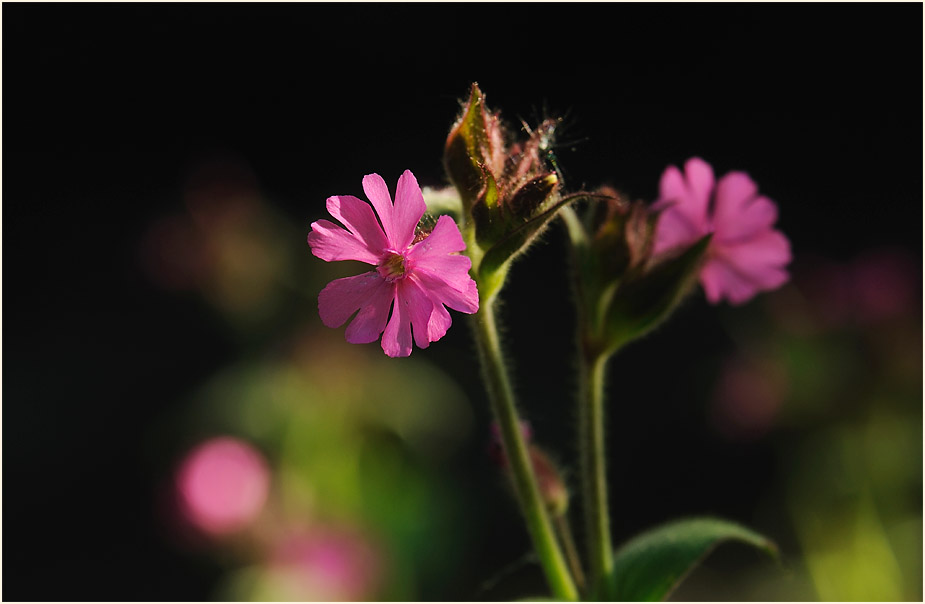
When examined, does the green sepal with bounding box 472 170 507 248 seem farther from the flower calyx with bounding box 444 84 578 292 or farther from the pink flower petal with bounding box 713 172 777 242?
the pink flower petal with bounding box 713 172 777 242

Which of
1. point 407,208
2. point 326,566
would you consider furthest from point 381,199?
point 326,566

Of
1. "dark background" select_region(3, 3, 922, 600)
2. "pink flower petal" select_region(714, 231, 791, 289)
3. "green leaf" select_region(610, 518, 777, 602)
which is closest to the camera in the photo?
"green leaf" select_region(610, 518, 777, 602)

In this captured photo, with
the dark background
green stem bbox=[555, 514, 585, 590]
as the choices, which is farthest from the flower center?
the dark background

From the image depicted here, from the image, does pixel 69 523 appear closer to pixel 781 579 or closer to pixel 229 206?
pixel 229 206

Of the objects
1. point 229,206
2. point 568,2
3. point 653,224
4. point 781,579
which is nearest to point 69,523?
point 229,206

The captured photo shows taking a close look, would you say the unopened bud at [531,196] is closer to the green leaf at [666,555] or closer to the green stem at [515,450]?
the green stem at [515,450]

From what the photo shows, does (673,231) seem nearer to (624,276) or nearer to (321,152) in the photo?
(624,276)
